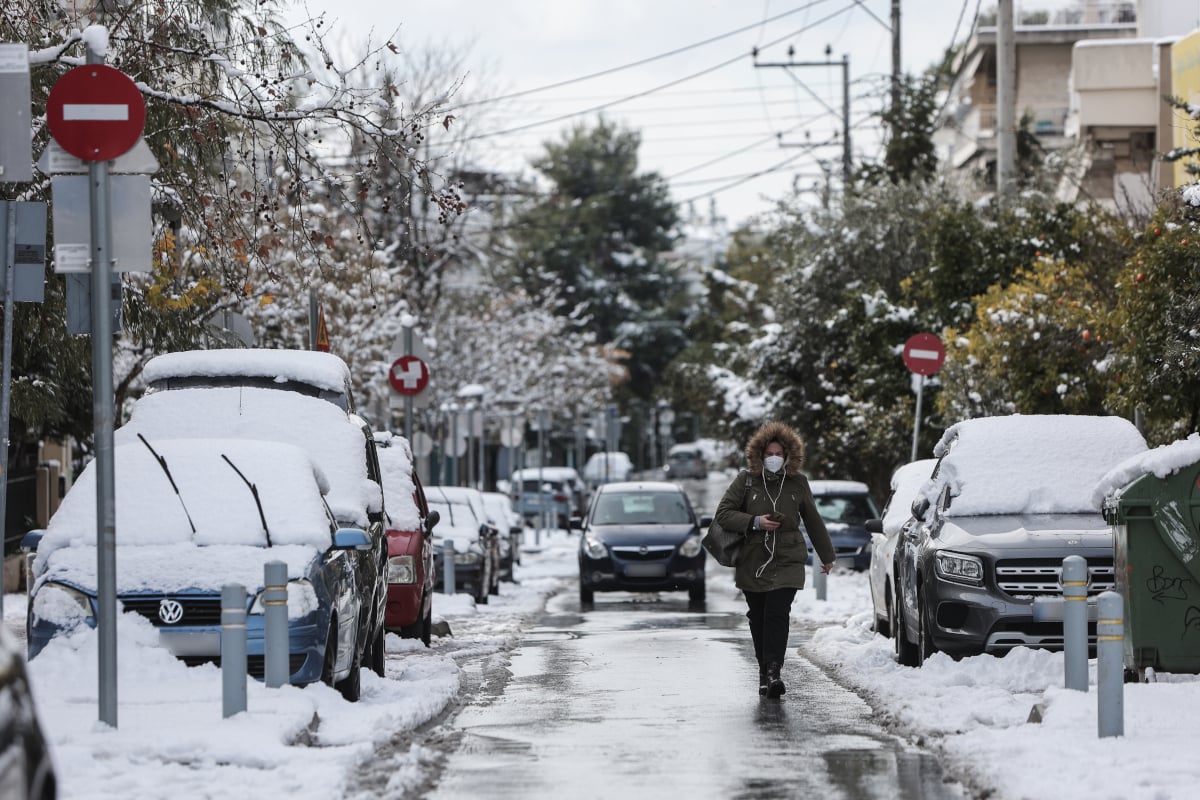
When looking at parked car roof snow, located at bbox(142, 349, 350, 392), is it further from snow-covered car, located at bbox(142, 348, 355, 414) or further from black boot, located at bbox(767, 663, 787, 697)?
black boot, located at bbox(767, 663, 787, 697)

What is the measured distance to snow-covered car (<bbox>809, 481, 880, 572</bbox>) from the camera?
98.0 feet

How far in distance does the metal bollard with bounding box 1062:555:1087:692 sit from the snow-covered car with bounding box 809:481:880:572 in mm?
18243

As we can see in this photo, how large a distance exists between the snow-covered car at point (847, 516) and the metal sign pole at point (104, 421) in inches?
817

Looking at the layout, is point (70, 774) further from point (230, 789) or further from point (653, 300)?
point (653, 300)

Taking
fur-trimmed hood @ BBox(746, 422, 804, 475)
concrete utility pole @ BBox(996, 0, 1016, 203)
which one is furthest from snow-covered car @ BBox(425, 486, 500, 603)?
fur-trimmed hood @ BBox(746, 422, 804, 475)

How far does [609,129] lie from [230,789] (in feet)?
271

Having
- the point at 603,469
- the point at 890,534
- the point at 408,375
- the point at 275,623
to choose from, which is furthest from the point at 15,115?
the point at 603,469

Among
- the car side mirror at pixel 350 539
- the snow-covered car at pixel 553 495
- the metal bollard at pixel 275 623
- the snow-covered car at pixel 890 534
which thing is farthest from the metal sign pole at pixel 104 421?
the snow-covered car at pixel 553 495

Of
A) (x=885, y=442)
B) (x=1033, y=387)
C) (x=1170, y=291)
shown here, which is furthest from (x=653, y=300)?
(x=1170, y=291)

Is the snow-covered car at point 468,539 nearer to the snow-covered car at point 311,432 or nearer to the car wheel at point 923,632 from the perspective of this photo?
the snow-covered car at point 311,432

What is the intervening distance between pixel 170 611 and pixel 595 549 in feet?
48.9

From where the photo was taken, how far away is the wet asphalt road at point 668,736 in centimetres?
902

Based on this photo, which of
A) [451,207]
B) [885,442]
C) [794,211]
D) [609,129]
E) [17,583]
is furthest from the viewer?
[609,129]

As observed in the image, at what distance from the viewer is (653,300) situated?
94.2 metres
